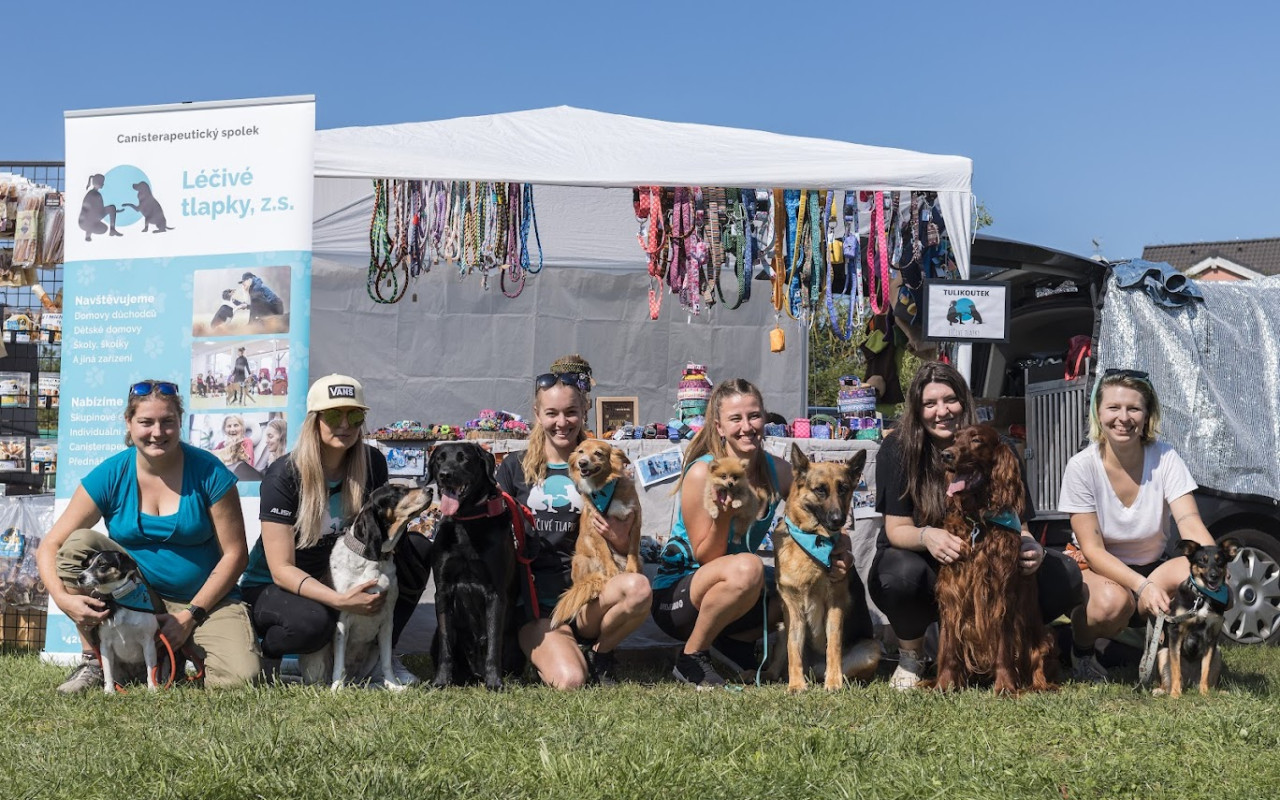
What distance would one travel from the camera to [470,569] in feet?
13.7

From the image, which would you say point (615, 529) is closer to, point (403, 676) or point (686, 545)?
point (686, 545)

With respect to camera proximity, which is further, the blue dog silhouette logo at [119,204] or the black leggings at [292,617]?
the blue dog silhouette logo at [119,204]

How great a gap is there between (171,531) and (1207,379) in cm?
498

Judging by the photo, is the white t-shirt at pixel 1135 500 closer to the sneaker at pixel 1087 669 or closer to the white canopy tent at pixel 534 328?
the sneaker at pixel 1087 669

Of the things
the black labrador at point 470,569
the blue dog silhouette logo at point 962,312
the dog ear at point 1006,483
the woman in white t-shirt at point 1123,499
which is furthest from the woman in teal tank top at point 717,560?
the blue dog silhouette logo at point 962,312

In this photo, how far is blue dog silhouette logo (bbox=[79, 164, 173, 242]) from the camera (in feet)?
16.9

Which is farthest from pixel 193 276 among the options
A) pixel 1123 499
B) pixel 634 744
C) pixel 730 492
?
pixel 1123 499

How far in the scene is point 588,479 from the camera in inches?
169

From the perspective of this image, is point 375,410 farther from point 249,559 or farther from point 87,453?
point 249,559

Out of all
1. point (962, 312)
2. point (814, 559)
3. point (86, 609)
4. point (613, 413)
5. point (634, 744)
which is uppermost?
point (962, 312)

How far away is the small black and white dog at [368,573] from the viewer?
4105 mm

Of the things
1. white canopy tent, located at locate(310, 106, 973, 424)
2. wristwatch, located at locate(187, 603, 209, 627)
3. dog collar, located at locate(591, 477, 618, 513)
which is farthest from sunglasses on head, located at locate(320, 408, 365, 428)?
white canopy tent, located at locate(310, 106, 973, 424)

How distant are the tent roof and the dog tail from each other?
2.08m

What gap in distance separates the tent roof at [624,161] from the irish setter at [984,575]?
195 centimetres
